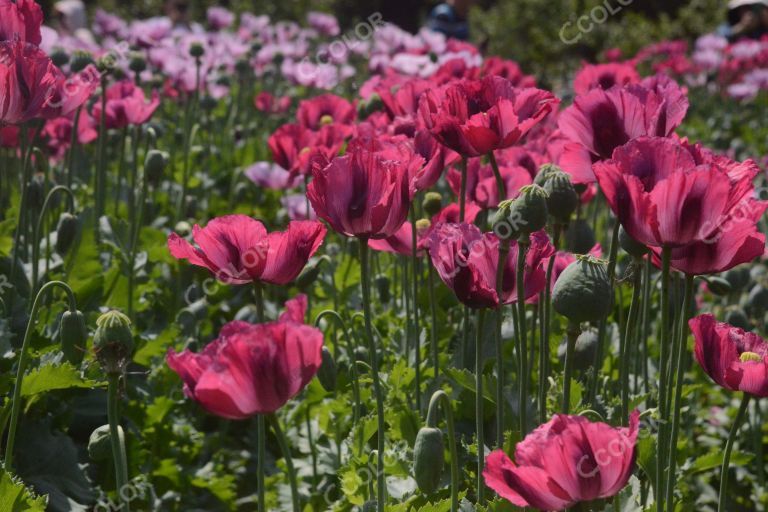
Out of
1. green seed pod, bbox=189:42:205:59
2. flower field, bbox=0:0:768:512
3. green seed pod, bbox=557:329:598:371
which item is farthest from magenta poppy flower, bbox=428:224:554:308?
green seed pod, bbox=189:42:205:59

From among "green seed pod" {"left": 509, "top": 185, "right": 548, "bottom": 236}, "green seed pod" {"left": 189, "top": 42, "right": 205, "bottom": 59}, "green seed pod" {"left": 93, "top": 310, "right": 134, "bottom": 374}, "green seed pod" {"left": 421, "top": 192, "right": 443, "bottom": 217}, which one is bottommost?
"green seed pod" {"left": 93, "top": 310, "right": 134, "bottom": 374}

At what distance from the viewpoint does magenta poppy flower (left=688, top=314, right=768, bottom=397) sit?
1.34 m

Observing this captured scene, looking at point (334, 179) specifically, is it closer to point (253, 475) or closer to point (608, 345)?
point (608, 345)

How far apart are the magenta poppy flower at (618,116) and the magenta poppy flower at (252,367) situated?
2.49ft

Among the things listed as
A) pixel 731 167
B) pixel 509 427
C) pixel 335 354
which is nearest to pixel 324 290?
pixel 335 354

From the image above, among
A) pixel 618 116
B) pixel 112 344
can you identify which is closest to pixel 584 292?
pixel 618 116

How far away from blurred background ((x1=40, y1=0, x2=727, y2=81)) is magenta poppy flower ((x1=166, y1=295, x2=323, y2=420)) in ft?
35.0

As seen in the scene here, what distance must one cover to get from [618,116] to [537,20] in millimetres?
12014

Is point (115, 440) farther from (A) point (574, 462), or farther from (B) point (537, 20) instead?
(B) point (537, 20)

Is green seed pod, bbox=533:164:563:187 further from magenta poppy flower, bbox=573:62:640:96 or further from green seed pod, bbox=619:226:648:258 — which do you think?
magenta poppy flower, bbox=573:62:640:96

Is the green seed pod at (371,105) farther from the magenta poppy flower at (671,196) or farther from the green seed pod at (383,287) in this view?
the magenta poppy flower at (671,196)

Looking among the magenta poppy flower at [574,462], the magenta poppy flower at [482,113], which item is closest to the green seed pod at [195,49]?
the magenta poppy flower at [482,113]

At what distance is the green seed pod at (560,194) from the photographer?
5.62 feet

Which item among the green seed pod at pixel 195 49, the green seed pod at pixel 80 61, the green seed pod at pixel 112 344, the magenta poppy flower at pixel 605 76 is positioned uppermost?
the green seed pod at pixel 195 49
